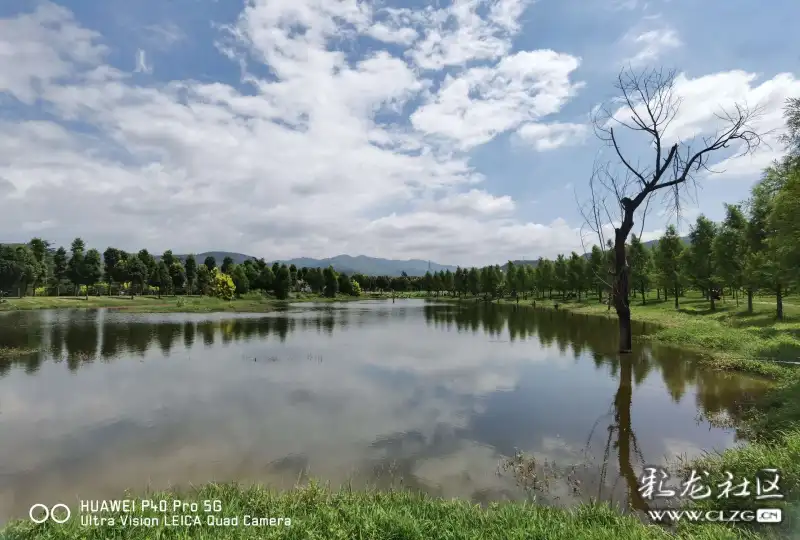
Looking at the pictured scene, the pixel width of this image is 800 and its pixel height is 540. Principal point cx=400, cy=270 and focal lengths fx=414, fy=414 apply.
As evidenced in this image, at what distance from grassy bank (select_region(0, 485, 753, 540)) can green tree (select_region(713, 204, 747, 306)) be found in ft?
131

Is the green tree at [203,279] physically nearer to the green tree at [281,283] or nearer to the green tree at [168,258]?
the green tree at [168,258]

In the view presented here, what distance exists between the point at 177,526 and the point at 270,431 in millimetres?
6665

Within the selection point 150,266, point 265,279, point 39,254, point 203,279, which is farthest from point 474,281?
→ point 39,254

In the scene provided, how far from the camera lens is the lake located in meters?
9.66

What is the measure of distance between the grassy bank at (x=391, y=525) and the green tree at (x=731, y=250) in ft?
131

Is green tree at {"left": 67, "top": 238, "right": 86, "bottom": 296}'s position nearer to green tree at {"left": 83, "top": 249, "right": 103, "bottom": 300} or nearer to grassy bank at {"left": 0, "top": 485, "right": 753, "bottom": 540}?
green tree at {"left": 83, "top": 249, "right": 103, "bottom": 300}

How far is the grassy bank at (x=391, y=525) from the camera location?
19.7ft

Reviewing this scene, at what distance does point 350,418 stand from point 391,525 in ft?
26.6

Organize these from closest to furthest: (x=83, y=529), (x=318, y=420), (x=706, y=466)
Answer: (x=83, y=529) → (x=706, y=466) → (x=318, y=420)

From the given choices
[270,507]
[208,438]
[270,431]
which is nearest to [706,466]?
[270,507]

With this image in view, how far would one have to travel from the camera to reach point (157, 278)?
98.2m

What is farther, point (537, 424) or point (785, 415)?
point (537, 424)

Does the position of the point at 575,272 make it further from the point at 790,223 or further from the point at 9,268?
the point at 9,268

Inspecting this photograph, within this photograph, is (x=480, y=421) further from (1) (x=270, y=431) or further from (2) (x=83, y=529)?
(2) (x=83, y=529)
